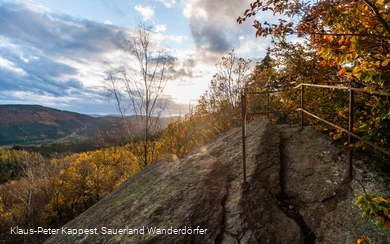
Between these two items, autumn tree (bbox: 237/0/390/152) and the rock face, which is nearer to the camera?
autumn tree (bbox: 237/0/390/152)

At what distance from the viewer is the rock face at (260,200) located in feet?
11.4

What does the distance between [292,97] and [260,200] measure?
5.48 meters

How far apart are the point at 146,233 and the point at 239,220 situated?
151 cm

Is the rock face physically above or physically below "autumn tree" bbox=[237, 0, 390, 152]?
below

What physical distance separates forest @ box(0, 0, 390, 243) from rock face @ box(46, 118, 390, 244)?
68cm

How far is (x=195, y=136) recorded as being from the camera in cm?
1800

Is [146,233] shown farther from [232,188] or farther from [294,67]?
[294,67]

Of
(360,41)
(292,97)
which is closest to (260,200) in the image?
(360,41)

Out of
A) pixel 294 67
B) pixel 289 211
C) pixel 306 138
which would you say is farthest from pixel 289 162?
pixel 294 67

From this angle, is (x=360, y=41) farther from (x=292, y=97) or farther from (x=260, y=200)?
(x=292, y=97)

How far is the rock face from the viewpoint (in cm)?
347

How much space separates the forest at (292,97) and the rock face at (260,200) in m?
0.68

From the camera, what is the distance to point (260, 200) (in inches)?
159

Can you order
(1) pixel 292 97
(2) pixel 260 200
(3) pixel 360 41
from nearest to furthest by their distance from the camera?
(3) pixel 360 41 < (2) pixel 260 200 < (1) pixel 292 97
